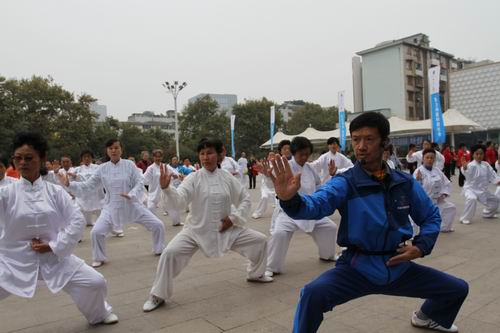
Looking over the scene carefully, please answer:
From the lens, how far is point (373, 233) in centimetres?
262

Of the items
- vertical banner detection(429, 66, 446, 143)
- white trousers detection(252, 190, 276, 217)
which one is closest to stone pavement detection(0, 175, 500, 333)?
white trousers detection(252, 190, 276, 217)

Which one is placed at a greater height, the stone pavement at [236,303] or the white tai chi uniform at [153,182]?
the white tai chi uniform at [153,182]

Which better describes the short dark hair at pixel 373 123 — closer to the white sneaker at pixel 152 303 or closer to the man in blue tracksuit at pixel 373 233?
the man in blue tracksuit at pixel 373 233

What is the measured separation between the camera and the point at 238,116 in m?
48.6

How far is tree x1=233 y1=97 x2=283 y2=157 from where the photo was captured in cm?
4825

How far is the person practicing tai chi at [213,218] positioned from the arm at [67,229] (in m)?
0.86

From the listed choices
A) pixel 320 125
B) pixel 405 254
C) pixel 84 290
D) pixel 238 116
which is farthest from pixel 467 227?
pixel 320 125

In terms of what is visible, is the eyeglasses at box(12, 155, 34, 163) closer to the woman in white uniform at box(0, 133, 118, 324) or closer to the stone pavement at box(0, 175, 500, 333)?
the woman in white uniform at box(0, 133, 118, 324)

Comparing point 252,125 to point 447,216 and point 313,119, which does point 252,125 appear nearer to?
point 313,119

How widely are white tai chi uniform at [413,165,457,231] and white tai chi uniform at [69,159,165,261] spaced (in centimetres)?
472

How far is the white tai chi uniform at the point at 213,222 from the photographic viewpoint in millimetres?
4152

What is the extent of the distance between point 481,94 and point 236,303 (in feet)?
122

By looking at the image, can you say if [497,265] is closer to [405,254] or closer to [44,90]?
[405,254]

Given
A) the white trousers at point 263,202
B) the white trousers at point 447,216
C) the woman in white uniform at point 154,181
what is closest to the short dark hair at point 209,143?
the white trousers at point 447,216
